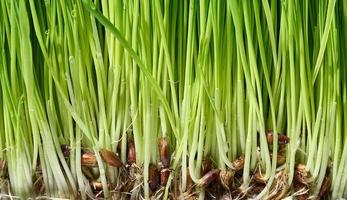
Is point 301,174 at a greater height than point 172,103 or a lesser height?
lesser

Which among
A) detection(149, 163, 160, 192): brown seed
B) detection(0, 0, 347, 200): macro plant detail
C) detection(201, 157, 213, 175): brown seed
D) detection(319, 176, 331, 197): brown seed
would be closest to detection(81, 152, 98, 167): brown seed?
detection(0, 0, 347, 200): macro plant detail

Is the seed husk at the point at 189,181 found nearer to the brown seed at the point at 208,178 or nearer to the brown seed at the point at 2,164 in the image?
the brown seed at the point at 208,178

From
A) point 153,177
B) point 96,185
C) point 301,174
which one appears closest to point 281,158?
point 301,174

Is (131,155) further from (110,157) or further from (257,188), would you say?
(257,188)

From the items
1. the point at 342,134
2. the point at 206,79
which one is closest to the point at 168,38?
the point at 206,79

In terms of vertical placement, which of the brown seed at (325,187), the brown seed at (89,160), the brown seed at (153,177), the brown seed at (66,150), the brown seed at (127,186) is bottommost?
the brown seed at (325,187)

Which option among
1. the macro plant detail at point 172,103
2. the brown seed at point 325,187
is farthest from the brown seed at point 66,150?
the brown seed at point 325,187

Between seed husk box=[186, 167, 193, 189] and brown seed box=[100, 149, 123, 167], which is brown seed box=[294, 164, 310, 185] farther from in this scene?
brown seed box=[100, 149, 123, 167]
